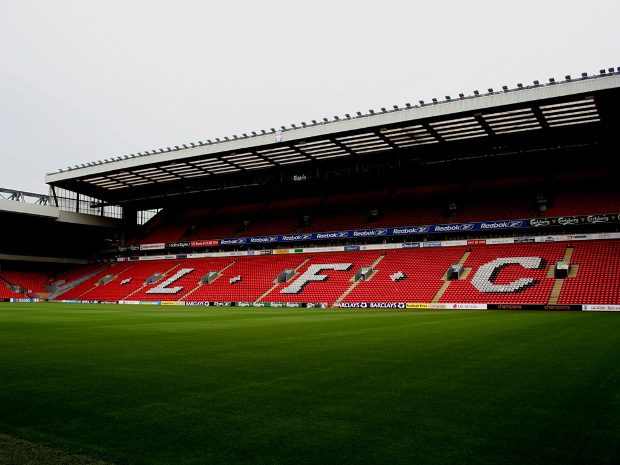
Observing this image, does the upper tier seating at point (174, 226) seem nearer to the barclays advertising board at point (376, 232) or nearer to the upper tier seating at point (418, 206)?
the barclays advertising board at point (376, 232)

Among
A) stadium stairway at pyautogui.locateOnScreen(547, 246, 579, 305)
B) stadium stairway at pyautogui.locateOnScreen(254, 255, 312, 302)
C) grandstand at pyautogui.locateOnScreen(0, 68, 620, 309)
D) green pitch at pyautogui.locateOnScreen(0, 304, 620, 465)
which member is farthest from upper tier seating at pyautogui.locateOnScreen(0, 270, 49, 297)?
stadium stairway at pyautogui.locateOnScreen(547, 246, 579, 305)

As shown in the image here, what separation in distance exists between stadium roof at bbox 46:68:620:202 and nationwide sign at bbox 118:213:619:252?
21.6 ft

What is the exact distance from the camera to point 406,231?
4259cm

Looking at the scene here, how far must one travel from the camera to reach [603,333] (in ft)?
47.7

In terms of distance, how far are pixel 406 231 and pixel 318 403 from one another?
124ft

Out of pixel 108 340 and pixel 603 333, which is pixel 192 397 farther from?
pixel 603 333

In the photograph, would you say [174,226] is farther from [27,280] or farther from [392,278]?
[392,278]

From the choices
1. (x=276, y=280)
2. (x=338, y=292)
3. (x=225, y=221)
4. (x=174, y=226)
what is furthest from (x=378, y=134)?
(x=174, y=226)

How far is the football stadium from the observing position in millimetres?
4777

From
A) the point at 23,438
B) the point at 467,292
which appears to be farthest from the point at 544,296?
the point at 23,438

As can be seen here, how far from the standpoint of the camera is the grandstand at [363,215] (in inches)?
1326

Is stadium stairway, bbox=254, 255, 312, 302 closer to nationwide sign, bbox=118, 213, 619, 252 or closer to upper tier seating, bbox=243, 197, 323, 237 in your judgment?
nationwide sign, bbox=118, 213, 619, 252

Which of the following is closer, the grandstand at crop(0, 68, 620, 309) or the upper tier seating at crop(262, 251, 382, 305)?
the grandstand at crop(0, 68, 620, 309)

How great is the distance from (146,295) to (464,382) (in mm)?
43850
